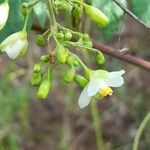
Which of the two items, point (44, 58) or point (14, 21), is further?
point (14, 21)

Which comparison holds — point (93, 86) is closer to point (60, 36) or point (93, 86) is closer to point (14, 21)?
point (60, 36)

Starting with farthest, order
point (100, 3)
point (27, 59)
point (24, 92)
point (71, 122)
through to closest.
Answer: point (71, 122) → point (27, 59) → point (24, 92) → point (100, 3)

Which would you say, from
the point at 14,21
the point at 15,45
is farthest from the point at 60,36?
the point at 14,21

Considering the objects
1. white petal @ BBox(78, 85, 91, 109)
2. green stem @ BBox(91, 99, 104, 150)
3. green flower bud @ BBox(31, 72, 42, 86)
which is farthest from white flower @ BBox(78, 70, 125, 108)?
green stem @ BBox(91, 99, 104, 150)

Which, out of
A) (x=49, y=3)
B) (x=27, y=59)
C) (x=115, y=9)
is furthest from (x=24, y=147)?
(x=49, y=3)

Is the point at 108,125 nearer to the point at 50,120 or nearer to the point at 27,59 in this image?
the point at 50,120

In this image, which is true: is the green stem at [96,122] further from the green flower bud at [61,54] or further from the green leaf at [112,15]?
the green flower bud at [61,54]
